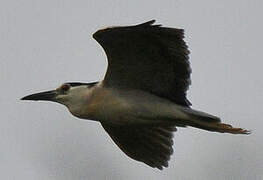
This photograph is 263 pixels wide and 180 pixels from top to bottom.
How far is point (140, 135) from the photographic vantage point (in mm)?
7211

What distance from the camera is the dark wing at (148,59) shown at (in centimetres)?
569

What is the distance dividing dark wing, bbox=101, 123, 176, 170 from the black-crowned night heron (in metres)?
0.91

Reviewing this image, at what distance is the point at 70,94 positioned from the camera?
21.9ft

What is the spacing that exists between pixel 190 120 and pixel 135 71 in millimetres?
824

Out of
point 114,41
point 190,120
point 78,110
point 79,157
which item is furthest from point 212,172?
point 79,157

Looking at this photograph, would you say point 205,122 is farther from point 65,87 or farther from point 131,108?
point 65,87

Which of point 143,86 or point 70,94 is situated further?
point 70,94

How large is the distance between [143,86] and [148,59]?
40cm

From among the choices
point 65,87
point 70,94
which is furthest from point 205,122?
point 65,87

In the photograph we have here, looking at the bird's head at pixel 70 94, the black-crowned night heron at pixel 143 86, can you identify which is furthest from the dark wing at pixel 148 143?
the black-crowned night heron at pixel 143 86

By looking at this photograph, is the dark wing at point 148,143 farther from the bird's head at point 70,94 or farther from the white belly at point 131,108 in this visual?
the white belly at point 131,108

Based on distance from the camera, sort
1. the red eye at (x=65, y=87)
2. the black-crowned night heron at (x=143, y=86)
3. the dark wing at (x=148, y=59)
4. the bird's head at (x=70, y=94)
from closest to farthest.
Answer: the dark wing at (x=148, y=59)
the black-crowned night heron at (x=143, y=86)
the bird's head at (x=70, y=94)
the red eye at (x=65, y=87)

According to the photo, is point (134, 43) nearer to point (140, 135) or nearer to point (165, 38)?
point (165, 38)

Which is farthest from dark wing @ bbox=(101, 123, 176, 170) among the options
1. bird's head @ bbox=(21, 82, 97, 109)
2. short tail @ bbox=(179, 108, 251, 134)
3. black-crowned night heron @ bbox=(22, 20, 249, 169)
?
short tail @ bbox=(179, 108, 251, 134)
